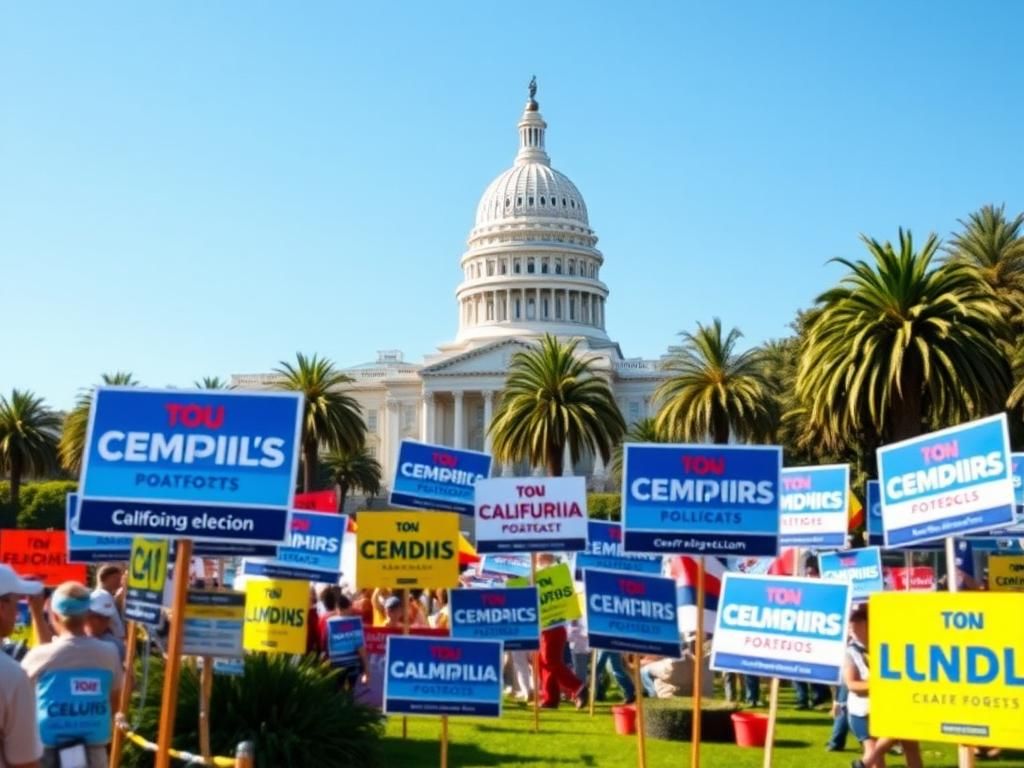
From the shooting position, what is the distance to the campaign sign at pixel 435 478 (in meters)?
16.8

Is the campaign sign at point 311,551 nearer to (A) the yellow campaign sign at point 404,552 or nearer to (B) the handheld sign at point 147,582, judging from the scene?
(A) the yellow campaign sign at point 404,552

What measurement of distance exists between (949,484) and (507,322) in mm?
100840

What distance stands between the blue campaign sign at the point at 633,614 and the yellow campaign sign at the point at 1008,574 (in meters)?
6.38

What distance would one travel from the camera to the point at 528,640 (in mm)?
13539

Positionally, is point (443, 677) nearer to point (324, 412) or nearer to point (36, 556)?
point (36, 556)

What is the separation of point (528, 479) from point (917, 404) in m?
20.0

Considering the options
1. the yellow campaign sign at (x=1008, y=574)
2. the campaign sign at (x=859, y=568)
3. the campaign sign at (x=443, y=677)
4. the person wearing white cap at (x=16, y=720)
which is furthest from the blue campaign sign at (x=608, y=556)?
the person wearing white cap at (x=16, y=720)

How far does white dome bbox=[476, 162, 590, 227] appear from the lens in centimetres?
11550

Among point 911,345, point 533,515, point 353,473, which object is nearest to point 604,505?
point 353,473

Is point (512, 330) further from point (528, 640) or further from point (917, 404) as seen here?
point (528, 640)

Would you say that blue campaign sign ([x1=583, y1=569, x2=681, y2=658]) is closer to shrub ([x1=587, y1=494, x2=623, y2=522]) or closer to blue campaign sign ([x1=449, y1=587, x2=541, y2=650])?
blue campaign sign ([x1=449, y1=587, x2=541, y2=650])

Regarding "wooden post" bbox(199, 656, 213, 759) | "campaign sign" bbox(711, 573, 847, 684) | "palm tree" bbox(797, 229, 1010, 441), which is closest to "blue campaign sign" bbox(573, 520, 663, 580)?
"campaign sign" bbox(711, 573, 847, 684)

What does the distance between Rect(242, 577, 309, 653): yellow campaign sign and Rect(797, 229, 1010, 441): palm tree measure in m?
21.3

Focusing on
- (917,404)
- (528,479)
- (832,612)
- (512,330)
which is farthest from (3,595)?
(512,330)
